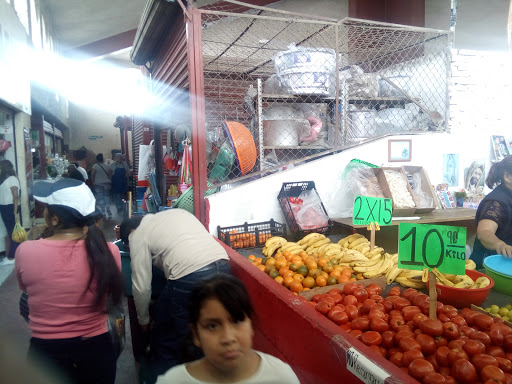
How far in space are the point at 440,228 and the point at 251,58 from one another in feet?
24.0

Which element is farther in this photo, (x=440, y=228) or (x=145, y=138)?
(x=145, y=138)

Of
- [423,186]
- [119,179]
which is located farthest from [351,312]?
[119,179]

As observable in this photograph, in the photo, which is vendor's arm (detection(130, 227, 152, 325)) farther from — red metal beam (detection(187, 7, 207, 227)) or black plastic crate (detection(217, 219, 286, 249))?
red metal beam (detection(187, 7, 207, 227))

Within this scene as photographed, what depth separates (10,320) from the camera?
476cm

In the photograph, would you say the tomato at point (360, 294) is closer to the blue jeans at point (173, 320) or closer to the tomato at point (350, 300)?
the tomato at point (350, 300)

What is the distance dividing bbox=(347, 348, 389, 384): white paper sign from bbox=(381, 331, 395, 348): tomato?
367 millimetres

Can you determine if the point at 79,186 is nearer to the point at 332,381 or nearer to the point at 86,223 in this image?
the point at 86,223

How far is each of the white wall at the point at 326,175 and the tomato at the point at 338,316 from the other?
7.93 feet

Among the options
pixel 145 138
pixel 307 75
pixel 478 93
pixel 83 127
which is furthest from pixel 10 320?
pixel 83 127

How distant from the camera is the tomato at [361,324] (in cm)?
231

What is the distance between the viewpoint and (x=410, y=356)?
1904mm

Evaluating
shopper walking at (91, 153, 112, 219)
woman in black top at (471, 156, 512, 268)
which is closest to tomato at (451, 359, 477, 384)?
woman in black top at (471, 156, 512, 268)

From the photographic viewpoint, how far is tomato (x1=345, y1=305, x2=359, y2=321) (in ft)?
8.07

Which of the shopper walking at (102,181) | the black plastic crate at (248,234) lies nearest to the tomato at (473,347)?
the black plastic crate at (248,234)
